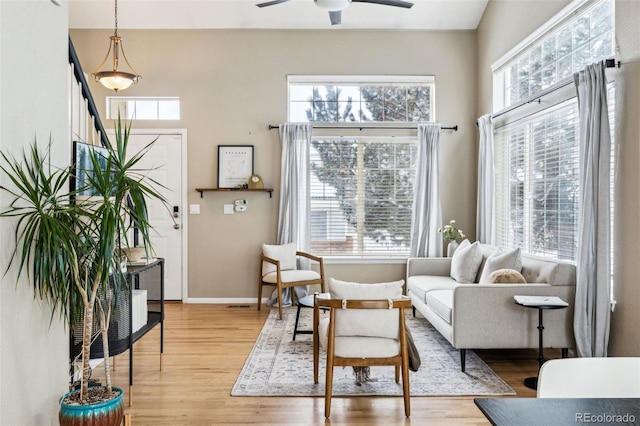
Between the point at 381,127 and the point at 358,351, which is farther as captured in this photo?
the point at 381,127

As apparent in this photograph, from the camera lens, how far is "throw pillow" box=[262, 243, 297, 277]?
5781 millimetres

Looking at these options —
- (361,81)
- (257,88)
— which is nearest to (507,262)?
(361,81)

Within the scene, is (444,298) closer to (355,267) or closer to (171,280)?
(355,267)

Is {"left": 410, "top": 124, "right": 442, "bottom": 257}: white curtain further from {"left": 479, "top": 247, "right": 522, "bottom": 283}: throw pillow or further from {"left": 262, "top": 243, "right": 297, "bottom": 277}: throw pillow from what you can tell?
{"left": 479, "top": 247, "right": 522, "bottom": 283}: throw pillow

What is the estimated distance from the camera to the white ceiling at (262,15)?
579 centimetres

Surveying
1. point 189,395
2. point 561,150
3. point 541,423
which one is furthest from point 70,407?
point 561,150

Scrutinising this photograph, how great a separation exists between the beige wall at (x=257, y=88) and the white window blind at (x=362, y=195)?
0.34 m

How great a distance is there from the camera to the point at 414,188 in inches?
238

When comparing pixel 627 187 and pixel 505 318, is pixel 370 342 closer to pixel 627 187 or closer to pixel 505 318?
pixel 505 318

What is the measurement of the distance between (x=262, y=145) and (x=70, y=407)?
14.2 ft

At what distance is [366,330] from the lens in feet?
9.43

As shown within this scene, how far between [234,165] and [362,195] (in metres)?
1.67

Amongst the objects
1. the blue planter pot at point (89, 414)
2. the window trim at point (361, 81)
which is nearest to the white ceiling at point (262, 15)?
the window trim at point (361, 81)

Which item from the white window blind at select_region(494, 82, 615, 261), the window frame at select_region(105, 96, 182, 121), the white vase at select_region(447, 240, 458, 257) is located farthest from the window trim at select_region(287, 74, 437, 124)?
the white vase at select_region(447, 240, 458, 257)
